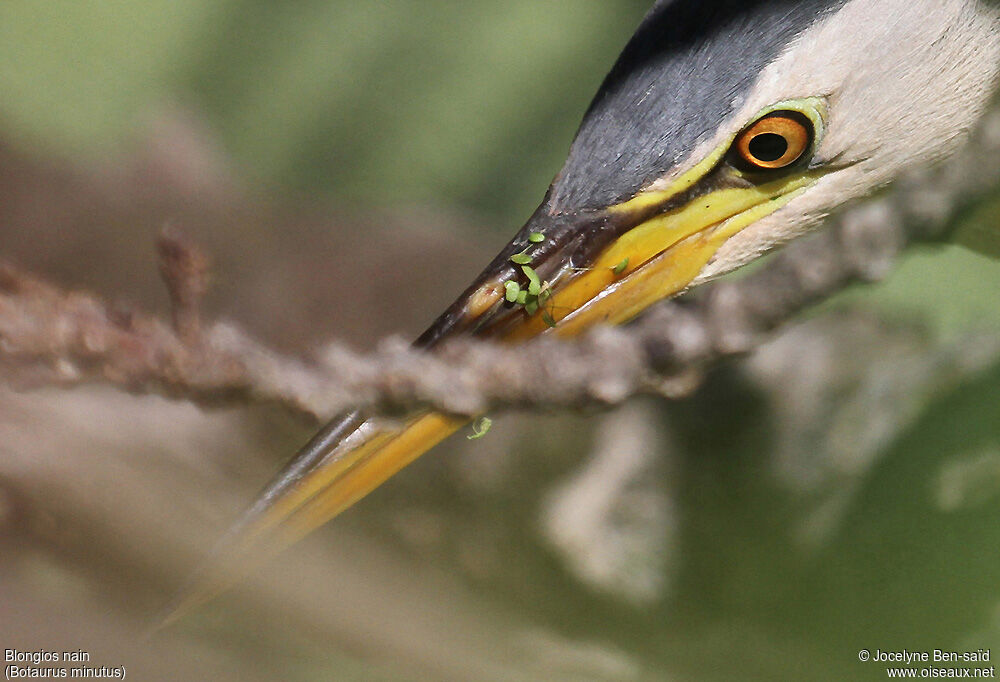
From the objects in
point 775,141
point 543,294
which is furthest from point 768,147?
point 543,294

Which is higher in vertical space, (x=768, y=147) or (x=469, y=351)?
(x=768, y=147)

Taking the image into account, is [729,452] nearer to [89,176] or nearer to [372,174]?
[372,174]

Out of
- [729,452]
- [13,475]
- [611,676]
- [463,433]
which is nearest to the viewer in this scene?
[13,475]

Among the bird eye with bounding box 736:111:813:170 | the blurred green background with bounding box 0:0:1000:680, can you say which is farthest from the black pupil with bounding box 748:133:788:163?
the blurred green background with bounding box 0:0:1000:680

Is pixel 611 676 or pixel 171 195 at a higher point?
pixel 171 195

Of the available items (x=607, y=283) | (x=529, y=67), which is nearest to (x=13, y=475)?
(x=607, y=283)

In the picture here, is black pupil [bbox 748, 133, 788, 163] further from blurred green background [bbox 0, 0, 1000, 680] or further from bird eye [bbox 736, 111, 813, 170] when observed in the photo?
blurred green background [bbox 0, 0, 1000, 680]

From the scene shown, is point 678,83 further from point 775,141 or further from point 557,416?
point 557,416
